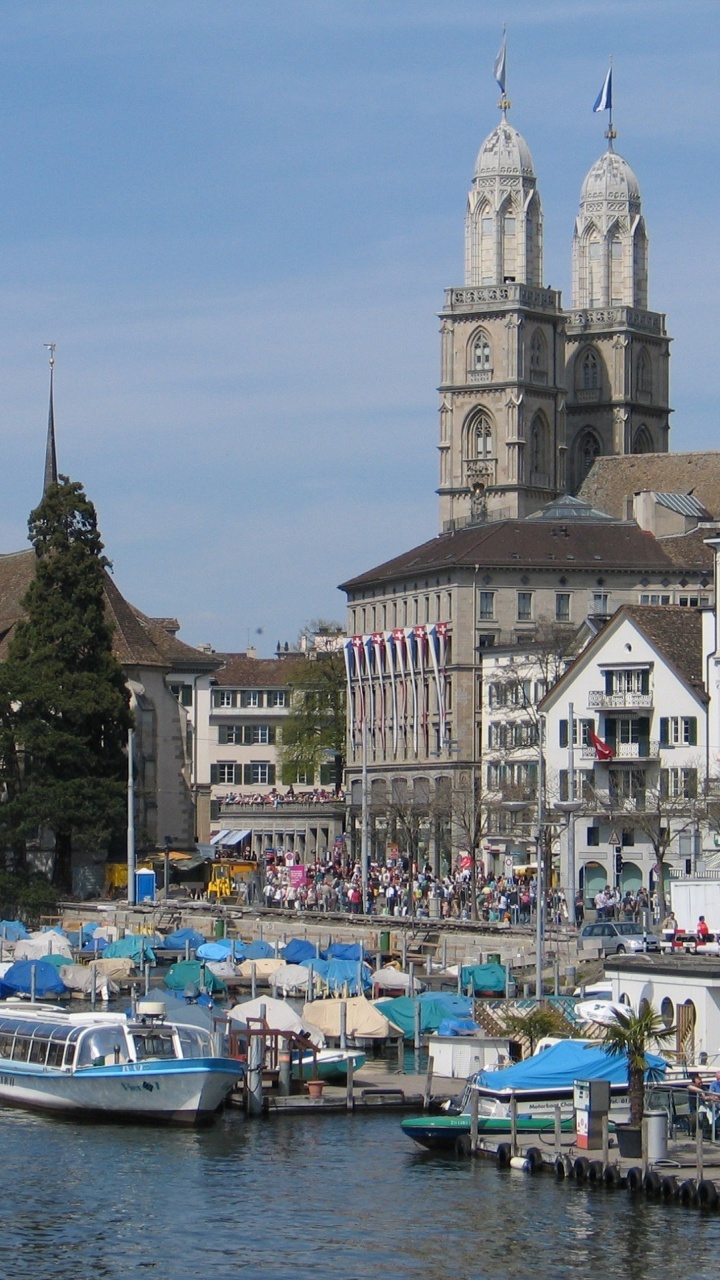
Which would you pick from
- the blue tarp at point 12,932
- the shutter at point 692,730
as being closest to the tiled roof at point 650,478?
the shutter at point 692,730

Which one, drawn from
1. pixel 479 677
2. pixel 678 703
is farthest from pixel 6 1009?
pixel 479 677

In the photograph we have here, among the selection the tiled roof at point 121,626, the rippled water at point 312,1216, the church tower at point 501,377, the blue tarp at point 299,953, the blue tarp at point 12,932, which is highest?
the church tower at point 501,377

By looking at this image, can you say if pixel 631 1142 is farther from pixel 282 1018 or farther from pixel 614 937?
pixel 614 937

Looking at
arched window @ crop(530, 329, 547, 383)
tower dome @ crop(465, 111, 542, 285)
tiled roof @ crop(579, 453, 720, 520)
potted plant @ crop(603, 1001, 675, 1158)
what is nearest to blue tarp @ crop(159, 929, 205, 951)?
potted plant @ crop(603, 1001, 675, 1158)

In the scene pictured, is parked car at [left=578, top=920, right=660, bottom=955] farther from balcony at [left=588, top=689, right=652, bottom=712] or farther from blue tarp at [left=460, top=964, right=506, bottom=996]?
balcony at [left=588, top=689, right=652, bottom=712]

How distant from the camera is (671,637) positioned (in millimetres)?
107000

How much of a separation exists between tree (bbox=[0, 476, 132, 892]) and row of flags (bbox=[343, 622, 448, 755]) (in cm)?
2496

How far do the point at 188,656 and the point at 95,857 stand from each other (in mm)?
41965

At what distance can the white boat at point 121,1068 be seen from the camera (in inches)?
2275

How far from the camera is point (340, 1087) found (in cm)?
6091

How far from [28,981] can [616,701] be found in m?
33.5

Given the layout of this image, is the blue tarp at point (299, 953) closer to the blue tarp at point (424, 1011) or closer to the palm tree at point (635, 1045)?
the blue tarp at point (424, 1011)

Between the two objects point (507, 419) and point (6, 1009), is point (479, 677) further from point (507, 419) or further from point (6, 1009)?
point (6, 1009)

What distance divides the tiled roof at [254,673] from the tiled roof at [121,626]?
2076 centimetres
